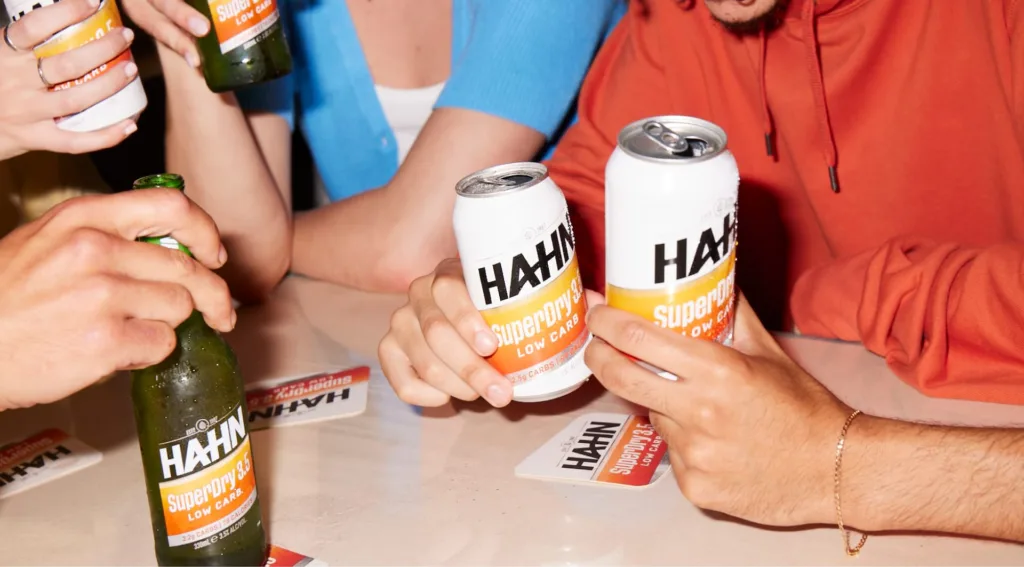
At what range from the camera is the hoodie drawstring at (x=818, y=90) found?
1.17 meters

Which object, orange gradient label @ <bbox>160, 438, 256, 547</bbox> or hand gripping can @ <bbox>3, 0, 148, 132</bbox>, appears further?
hand gripping can @ <bbox>3, 0, 148, 132</bbox>

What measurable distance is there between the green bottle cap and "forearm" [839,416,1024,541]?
61cm

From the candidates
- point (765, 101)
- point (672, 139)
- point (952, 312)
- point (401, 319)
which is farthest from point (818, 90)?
point (401, 319)

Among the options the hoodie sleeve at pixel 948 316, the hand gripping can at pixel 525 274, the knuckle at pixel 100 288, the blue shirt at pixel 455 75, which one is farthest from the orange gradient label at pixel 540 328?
the blue shirt at pixel 455 75

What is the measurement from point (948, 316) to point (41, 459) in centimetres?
104

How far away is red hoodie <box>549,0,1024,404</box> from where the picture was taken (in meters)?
Answer: 1.03

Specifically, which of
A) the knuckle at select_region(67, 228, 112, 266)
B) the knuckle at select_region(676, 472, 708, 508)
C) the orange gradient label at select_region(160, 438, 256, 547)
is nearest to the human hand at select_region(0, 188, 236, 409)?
the knuckle at select_region(67, 228, 112, 266)

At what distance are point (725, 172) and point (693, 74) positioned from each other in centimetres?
69

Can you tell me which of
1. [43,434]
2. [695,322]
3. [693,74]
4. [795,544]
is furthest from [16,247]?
[693,74]

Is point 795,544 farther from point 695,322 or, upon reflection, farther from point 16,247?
point 16,247

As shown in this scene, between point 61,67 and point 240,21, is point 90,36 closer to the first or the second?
point 61,67

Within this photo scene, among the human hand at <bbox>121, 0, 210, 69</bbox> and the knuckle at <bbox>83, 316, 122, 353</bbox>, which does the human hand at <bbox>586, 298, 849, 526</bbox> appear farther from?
the human hand at <bbox>121, 0, 210, 69</bbox>

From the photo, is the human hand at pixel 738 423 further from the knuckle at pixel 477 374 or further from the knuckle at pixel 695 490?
the knuckle at pixel 477 374

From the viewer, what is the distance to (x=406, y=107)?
1686 millimetres
